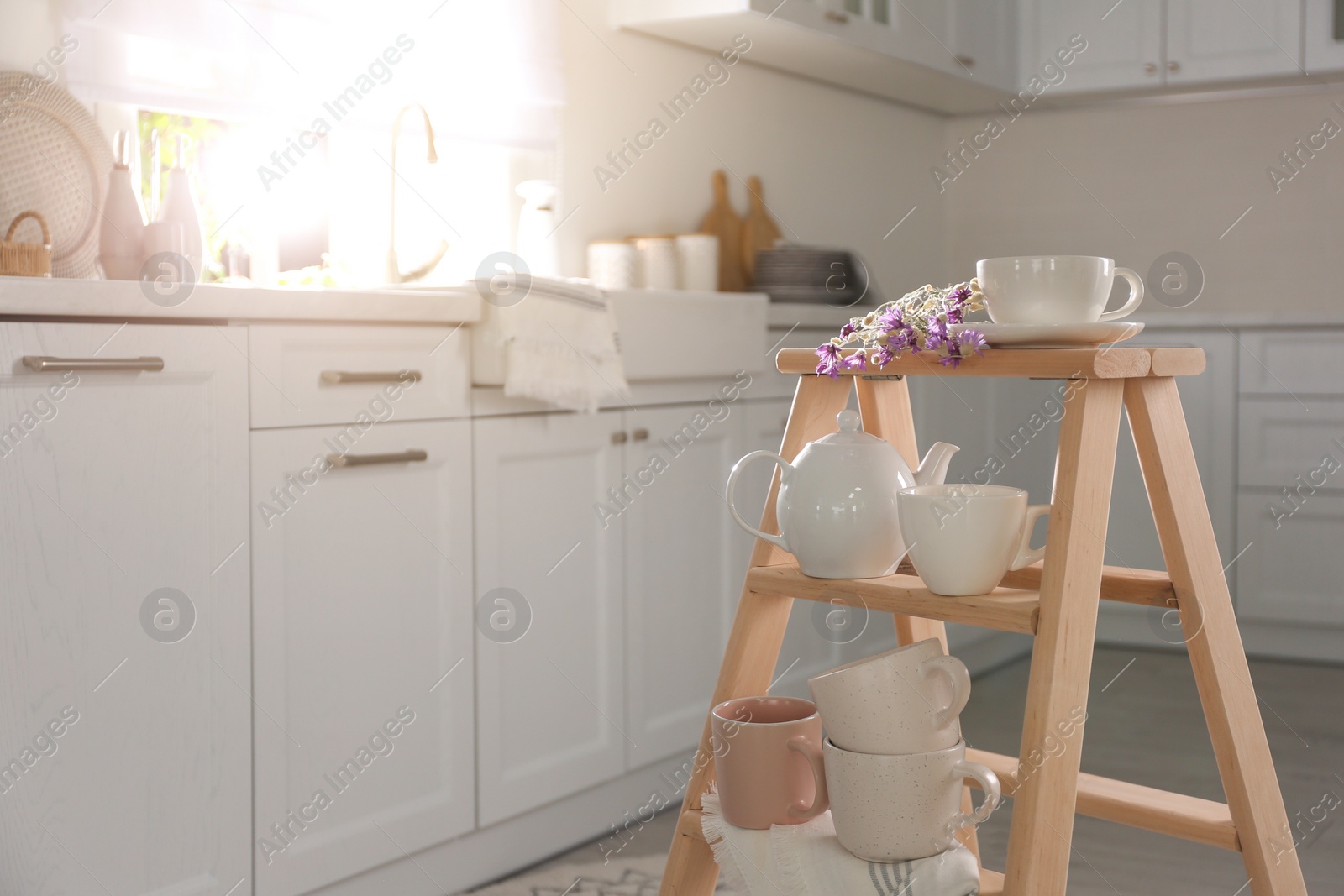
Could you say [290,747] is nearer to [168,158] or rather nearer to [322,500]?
[322,500]

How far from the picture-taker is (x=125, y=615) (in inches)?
62.6

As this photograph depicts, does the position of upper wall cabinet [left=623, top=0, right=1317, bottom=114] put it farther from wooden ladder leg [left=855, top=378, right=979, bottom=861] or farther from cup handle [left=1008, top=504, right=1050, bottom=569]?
cup handle [left=1008, top=504, right=1050, bottom=569]

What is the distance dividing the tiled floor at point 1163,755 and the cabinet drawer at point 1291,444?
56cm

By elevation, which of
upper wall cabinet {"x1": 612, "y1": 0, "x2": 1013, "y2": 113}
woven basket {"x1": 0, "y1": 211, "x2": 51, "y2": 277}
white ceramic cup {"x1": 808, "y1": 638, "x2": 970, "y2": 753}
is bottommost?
white ceramic cup {"x1": 808, "y1": 638, "x2": 970, "y2": 753}

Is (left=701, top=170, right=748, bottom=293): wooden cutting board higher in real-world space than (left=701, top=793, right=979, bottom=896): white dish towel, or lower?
higher

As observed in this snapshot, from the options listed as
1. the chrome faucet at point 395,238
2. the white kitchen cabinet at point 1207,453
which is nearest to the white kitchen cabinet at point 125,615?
the chrome faucet at point 395,238

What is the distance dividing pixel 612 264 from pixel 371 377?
0.95 metres

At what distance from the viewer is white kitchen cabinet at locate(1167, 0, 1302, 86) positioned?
12.0 ft

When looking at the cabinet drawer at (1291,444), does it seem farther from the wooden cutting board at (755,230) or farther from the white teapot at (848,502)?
the white teapot at (848,502)

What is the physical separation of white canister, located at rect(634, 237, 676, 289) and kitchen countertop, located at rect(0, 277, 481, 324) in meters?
0.82

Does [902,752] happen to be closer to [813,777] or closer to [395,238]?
[813,777]

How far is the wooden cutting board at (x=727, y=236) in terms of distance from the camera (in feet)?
10.4

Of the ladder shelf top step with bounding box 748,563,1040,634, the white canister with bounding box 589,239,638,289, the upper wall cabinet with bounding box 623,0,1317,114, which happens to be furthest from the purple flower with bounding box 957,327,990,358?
the upper wall cabinet with bounding box 623,0,1317,114

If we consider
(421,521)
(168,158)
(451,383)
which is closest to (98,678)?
(421,521)
